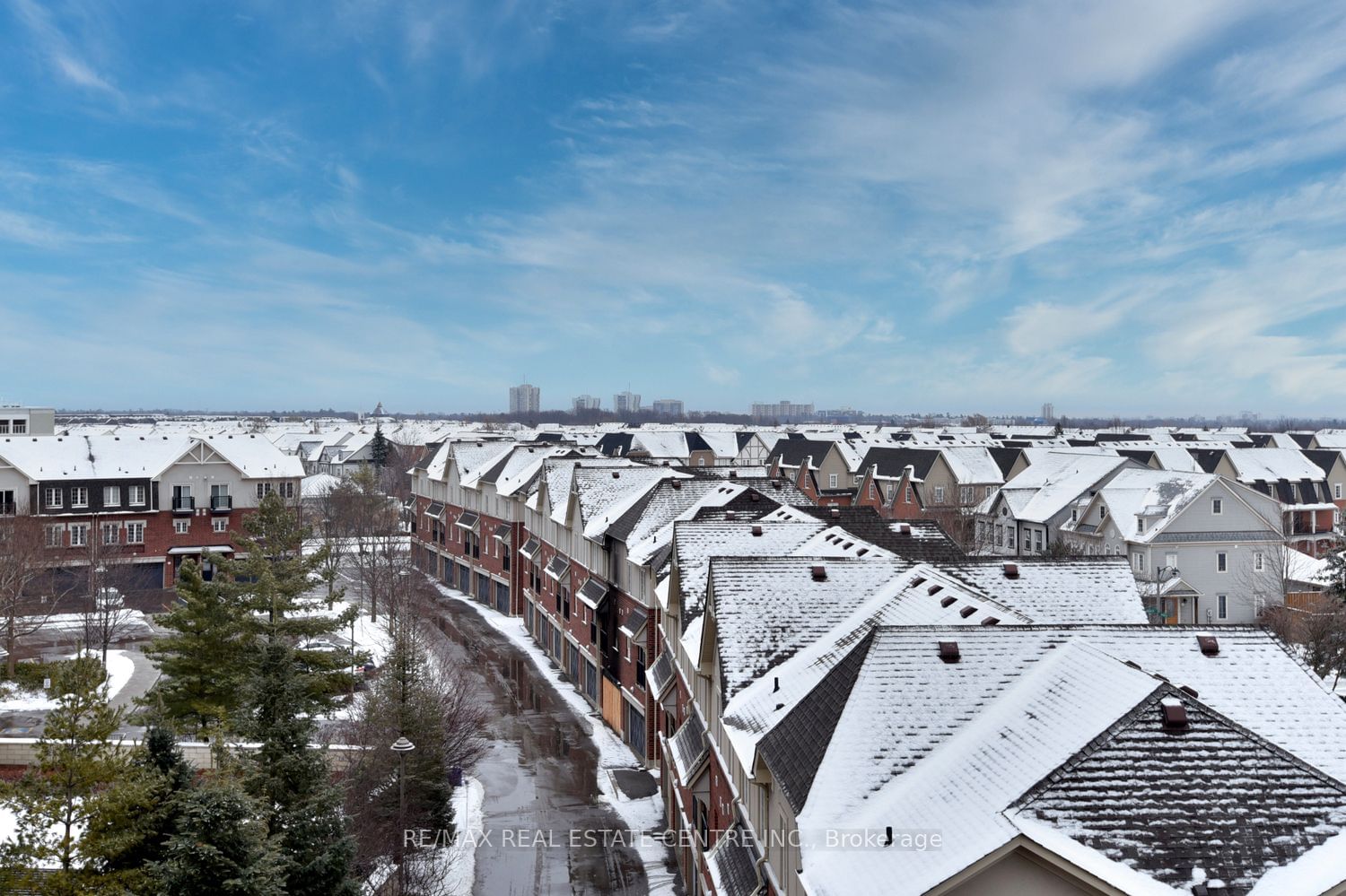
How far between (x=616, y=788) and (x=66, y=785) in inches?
783

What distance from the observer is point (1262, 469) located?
74.7 m

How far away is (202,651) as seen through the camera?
96.9 ft

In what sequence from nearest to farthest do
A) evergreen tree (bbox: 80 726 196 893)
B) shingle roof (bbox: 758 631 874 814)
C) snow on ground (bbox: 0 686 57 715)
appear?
1. shingle roof (bbox: 758 631 874 814)
2. evergreen tree (bbox: 80 726 196 893)
3. snow on ground (bbox: 0 686 57 715)

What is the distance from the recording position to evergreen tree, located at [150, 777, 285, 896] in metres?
13.6

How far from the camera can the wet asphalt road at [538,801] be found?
2595 centimetres

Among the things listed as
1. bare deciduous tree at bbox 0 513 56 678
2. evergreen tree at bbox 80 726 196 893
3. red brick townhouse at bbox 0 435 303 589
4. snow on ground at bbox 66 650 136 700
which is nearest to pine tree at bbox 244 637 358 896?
evergreen tree at bbox 80 726 196 893

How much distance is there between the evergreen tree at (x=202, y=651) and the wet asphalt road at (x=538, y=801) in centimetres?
893

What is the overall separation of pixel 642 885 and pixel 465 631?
104 feet

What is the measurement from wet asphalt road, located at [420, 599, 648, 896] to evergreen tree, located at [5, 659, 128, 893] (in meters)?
11.8

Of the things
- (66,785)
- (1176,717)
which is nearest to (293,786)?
(66,785)

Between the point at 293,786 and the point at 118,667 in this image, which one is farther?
the point at 118,667

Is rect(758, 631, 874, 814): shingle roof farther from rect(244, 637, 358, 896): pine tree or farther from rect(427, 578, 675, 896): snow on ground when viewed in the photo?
rect(427, 578, 675, 896): snow on ground

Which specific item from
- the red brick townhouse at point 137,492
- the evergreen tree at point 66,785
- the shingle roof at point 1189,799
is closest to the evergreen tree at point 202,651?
the evergreen tree at point 66,785

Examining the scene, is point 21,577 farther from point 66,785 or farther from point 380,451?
point 380,451
